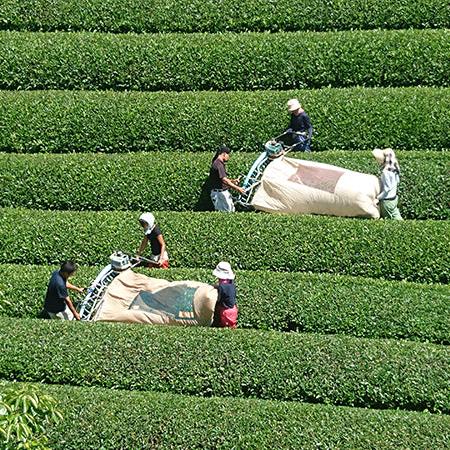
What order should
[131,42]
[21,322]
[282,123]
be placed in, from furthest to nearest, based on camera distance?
[131,42]
[282,123]
[21,322]

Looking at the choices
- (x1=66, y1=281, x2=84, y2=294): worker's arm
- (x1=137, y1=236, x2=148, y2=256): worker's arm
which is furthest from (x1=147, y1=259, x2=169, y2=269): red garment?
(x1=66, y1=281, x2=84, y2=294): worker's arm

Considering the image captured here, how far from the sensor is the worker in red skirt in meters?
15.0

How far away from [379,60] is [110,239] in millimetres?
7259

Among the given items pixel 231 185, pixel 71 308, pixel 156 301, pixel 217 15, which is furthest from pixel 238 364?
pixel 217 15

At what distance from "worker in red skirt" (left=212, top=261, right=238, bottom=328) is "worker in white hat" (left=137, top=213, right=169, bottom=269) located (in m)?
1.97

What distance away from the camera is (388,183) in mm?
17172

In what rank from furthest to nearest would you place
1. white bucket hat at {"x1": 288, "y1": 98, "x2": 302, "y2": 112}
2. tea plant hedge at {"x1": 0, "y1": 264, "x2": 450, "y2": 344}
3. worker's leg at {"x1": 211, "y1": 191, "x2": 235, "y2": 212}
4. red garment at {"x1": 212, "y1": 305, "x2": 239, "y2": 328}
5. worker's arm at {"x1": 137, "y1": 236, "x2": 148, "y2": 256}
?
white bucket hat at {"x1": 288, "y1": 98, "x2": 302, "y2": 112}
worker's leg at {"x1": 211, "y1": 191, "x2": 235, "y2": 212}
worker's arm at {"x1": 137, "y1": 236, "x2": 148, "y2": 256}
tea plant hedge at {"x1": 0, "y1": 264, "x2": 450, "y2": 344}
red garment at {"x1": 212, "y1": 305, "x2": 239, "y2": 328}

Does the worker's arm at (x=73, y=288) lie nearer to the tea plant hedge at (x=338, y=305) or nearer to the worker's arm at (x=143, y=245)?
the tea plant hedge at (x=338, y=305)

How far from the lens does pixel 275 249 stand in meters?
17.1

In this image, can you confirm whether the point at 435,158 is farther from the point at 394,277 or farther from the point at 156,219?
the point at 156,219

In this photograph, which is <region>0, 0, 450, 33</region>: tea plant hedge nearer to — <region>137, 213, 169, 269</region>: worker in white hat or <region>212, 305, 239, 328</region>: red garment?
<region>137, 213, 169, 269</region>: worker in white hat

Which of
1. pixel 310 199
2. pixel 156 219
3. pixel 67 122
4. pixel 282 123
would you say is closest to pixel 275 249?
pixel 310 199

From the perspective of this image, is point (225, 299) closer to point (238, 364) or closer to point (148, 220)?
point (238, 364)

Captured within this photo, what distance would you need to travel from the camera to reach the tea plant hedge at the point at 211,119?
64.5ft
